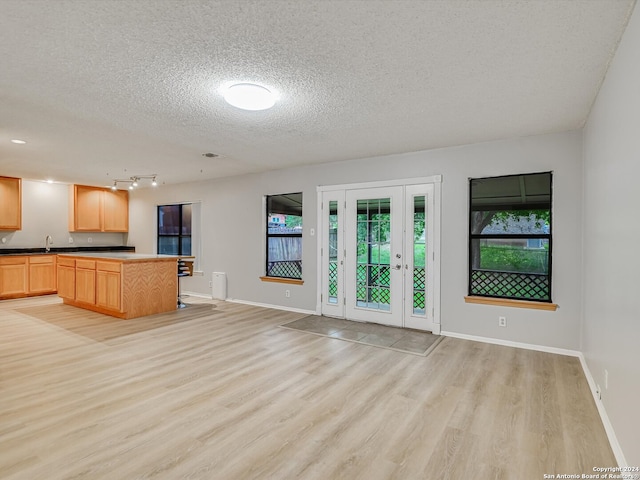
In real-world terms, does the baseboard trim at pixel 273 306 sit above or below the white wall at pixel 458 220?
below

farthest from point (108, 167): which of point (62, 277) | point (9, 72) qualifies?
point (9, 72)

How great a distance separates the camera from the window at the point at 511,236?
3.97 metres

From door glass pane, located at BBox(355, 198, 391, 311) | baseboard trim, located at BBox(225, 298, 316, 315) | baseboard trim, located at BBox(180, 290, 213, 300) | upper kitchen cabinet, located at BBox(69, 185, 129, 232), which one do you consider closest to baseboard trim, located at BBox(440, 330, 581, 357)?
door glass pane, located at BBox(355, 198, 391, 311)

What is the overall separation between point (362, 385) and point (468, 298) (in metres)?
2.01

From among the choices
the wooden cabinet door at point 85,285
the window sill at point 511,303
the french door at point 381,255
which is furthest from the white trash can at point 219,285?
the window sill at point 511,303

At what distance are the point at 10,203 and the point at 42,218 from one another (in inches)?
28.6

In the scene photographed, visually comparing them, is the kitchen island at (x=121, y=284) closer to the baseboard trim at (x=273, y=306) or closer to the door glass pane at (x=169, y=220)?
the baseboard trim at (x=273, y=306)

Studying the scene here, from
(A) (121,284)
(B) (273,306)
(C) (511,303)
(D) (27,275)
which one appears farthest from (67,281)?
(C) (511,303)

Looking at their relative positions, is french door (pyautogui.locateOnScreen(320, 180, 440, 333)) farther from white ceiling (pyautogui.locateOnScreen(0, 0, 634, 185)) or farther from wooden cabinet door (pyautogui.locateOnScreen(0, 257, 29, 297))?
wooden cabinet door (pyautogui.locateOnScreen(0, 257, 29, 297))

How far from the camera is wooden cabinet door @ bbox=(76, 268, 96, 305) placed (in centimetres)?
563

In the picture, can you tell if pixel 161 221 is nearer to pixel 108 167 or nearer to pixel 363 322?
pixel 108 167

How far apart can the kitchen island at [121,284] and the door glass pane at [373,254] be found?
10.4 ft

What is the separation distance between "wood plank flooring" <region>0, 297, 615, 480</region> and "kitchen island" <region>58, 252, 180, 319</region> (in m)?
1.07

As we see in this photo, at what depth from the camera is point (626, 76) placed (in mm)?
1930
